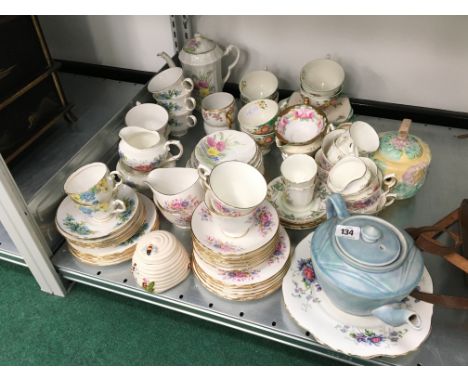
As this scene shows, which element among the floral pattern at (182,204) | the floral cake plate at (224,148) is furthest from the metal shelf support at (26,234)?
the floral cake plate at (224,148)

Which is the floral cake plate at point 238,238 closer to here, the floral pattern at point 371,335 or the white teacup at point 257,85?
the floral pattern at point 371,335

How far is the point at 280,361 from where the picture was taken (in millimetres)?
952

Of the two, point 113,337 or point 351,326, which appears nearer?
point 351,326

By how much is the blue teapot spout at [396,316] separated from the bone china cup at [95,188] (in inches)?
22.3

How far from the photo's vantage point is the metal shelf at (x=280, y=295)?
814mm

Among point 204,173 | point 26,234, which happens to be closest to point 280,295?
point 204,173

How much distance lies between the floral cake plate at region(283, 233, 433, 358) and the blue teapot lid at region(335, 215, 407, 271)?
0.46 ft

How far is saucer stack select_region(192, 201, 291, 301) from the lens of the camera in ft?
2.77

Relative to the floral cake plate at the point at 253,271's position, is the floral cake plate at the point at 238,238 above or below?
above

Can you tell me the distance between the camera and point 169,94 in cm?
117

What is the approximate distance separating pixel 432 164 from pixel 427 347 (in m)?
0.53

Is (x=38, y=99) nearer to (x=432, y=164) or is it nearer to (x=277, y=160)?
(x=277, y=160)

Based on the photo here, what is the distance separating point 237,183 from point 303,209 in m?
0.19

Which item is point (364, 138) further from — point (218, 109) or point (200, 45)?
point (200, 45)
